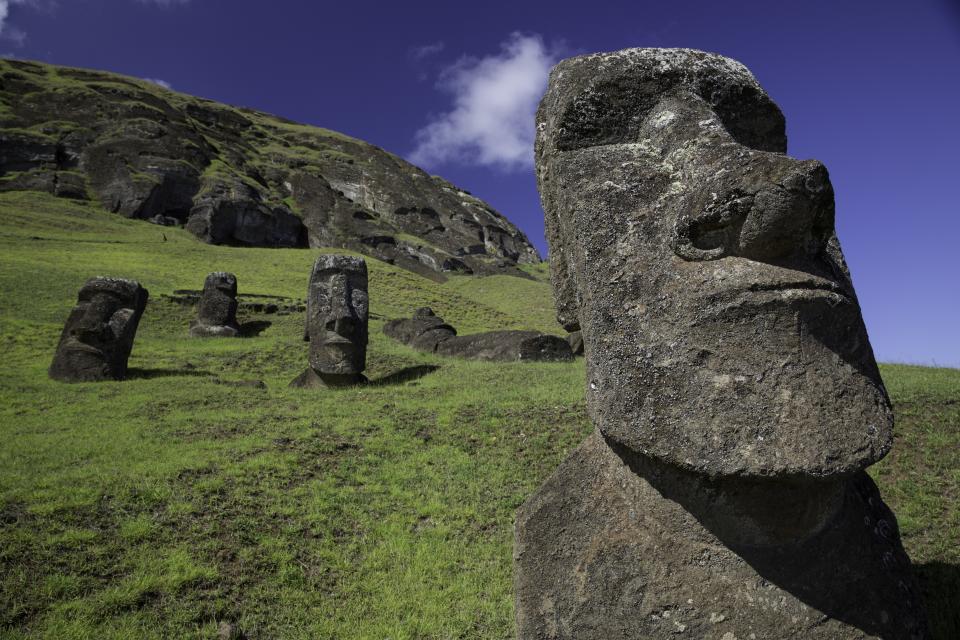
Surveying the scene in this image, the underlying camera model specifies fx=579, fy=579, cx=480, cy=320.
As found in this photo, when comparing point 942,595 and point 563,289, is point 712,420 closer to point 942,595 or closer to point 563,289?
point 563,289

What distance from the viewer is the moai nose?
1.81m

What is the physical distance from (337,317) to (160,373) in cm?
478

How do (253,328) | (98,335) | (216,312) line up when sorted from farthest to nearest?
(253,328), (216,312), (98,335)

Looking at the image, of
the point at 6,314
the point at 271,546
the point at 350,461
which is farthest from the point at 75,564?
the point at 6,314

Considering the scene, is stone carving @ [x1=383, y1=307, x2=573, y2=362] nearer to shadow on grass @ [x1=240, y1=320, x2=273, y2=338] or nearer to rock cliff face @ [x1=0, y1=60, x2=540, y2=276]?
shadow on grass @ [x1=240, y1=320, x2=273, y2=338]

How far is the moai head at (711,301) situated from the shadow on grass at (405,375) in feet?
33.8

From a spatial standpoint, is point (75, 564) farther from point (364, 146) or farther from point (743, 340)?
point (364, 146)

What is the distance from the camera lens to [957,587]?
12.3ft

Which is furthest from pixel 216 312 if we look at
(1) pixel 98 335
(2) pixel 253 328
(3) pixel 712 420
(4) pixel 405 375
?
(3) pixel 712 420

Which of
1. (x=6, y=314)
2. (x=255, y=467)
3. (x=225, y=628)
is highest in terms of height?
(x=6, y=314)

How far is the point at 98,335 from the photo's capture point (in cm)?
1212

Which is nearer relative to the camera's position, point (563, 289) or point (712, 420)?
point (712, 420)

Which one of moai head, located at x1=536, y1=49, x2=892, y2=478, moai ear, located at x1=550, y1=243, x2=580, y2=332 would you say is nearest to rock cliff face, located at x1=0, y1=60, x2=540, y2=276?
moai ear, located at x1=550, y1=243, x2=580, y2=332

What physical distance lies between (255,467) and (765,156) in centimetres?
608
